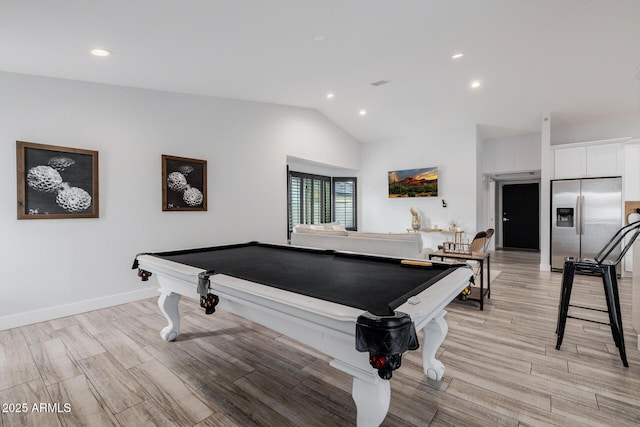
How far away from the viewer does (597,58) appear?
366 cm

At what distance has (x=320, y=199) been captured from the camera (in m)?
7.49

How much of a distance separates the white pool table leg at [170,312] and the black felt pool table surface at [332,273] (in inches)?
13.9

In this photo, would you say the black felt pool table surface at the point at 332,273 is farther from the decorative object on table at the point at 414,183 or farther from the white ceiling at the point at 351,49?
the decorative object on table at the point at 414,183

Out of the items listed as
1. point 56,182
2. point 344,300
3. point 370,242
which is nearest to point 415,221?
point 370,242

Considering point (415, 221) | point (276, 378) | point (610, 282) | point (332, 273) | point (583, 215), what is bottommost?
point (276, 378)

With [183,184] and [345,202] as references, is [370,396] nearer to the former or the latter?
[183,184]

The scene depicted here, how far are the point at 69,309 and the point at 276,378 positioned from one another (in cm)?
281

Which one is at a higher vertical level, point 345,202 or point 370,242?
point 345,202

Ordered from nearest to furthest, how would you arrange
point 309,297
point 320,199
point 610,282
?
point 309,297, point 610,282, point 320,199

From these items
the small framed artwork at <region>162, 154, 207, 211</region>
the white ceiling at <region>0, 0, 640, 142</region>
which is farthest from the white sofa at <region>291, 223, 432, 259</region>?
the white ceiling at <region>0, 0, 640, 142</region>

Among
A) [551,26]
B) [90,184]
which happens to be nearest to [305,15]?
[551,26]

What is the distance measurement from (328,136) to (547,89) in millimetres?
4025

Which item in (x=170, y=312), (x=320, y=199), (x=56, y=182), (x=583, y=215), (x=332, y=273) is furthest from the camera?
(x=320, y=199)

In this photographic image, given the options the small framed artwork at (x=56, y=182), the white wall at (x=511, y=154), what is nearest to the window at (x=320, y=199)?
the white wall at (x=511, y=154)
